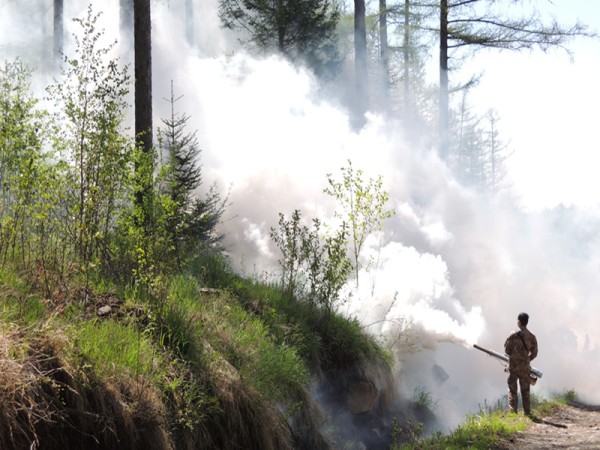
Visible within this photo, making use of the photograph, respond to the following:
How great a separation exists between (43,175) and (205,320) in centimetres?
213

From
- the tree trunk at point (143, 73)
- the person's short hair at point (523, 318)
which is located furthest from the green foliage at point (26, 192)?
the person's short hair at point (523, 318)

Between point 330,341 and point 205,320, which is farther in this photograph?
point 330,341

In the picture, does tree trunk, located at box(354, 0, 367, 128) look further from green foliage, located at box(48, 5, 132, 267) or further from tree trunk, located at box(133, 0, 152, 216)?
green foliage, located at box(48, 5, 132, 267)

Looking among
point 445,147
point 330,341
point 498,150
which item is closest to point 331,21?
point 445,147

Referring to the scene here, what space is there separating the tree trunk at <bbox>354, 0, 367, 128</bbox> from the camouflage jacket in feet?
46.2

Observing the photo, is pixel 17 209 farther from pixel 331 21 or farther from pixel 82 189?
pixel 331 21

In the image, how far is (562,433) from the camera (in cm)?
904

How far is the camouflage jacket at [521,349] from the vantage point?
33.9 feet

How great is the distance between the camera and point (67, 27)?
31734 millimetres

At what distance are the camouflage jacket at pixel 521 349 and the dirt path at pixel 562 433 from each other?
34.0 inches

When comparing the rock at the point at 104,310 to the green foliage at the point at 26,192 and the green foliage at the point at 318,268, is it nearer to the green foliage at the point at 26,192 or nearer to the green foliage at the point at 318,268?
the green foliage at the point at 26,192

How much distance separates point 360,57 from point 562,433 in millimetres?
18317

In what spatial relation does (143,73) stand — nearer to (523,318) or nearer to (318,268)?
(318,268)

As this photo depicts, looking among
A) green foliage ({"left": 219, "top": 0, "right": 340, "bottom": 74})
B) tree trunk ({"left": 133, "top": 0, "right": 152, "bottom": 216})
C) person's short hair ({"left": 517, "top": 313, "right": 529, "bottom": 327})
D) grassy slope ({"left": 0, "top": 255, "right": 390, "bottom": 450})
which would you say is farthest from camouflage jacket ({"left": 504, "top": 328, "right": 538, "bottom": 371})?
green foliage ({"left": 219, "top": 0, "right": 340, "bottom": 74})
